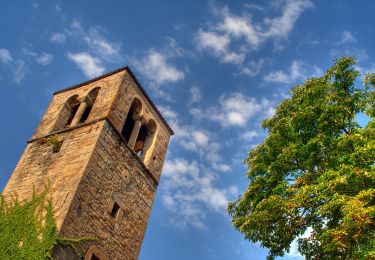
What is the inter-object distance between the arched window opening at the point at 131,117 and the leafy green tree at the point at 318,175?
780 centimetres

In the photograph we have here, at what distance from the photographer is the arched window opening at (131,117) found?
1798 centimetres

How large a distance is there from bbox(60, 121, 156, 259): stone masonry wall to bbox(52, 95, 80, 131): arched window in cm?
324

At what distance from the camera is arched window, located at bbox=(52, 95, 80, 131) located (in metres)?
16.7

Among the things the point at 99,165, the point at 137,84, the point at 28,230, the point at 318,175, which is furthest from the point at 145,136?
the point at 318,175

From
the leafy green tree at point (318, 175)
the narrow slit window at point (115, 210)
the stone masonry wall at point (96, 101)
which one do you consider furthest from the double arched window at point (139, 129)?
the leafy green tree at point (318, 175)

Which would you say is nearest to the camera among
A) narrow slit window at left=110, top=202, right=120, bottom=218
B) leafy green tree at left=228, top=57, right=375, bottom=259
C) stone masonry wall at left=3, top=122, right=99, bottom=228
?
leafy green tree at left=228, top=57, right=375, bottom=259

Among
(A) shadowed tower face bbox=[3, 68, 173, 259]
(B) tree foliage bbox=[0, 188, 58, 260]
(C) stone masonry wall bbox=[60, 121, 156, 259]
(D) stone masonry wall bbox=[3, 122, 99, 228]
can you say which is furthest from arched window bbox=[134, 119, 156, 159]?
(B) tree foliage bbox=[0, 188, 58, 260]

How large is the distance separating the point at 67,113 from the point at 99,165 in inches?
213

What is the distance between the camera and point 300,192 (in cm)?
890

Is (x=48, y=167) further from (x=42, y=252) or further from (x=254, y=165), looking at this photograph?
(x=254, y=165)

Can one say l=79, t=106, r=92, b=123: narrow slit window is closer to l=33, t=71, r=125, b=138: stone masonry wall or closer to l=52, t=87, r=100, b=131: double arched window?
l=52, t=87, r=100, b=131: double arched window

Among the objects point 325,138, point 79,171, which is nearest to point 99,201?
point 79,171

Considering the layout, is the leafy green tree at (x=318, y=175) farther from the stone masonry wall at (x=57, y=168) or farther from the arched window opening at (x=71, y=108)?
the arched window opening at (x=71, y=108)

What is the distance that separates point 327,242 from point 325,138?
2.66 meters
